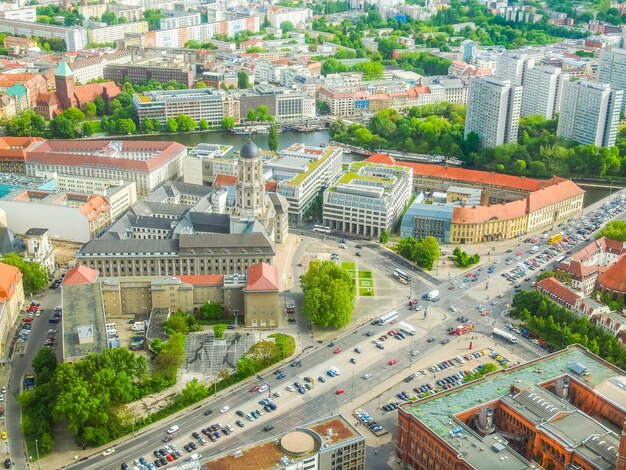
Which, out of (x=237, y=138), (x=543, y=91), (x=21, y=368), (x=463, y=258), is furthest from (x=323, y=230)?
(x=543, y=91)

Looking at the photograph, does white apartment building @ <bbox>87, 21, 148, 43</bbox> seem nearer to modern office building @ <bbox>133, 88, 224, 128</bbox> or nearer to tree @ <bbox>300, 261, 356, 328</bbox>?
modern office building @ <bbox>133, 88, 224, 128</bbox>

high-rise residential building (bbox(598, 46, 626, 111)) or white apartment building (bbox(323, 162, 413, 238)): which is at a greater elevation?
high-rise residential building (bbox(598, 46, 626, 111))

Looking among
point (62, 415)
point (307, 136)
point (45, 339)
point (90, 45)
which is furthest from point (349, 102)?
point (62, 415)

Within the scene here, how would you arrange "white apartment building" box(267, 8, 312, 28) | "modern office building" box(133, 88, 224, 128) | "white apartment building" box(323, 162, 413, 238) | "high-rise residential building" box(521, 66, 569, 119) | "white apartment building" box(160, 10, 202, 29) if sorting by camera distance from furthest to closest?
"white apartment building" box(267, 8, 312, 28) → "white apartment building" box(160, 10, 202, 29) → "high-rise residential building" box(521, 66, 569, 119) → "modern office building" box(133, 88, 224, 128) → "white apartment building" box(323, 162, 413, 238)

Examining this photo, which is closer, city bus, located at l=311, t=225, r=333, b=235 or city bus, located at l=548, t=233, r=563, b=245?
city bus, located at l=548, t=233, r=563, b=245

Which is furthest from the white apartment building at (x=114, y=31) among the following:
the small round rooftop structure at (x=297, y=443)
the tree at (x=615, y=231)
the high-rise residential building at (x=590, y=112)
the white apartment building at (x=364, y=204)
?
the small round rooftop structure at (x=297, y=443)

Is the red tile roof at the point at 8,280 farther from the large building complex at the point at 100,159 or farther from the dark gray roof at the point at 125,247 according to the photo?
the large building complex at the point at 100,159

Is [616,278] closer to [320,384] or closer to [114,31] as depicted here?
[320,384]

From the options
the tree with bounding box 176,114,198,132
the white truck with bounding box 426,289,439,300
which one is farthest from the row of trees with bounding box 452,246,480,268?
the tree with bounding box 176,114,198,132
